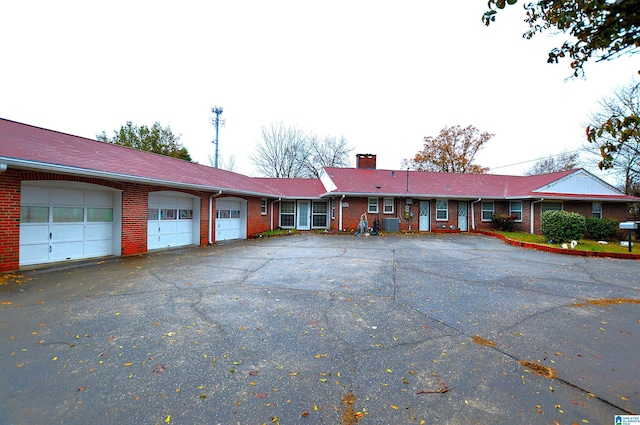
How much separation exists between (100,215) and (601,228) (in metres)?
24.3

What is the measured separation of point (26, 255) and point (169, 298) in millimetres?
5582

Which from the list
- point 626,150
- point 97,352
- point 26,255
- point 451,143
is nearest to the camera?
point 97,352

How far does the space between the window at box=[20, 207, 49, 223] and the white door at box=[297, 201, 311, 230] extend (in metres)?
14.4

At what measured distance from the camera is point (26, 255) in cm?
751

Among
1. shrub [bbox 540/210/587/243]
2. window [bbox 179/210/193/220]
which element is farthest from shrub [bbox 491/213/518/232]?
window [bbox 179/210/193/220]

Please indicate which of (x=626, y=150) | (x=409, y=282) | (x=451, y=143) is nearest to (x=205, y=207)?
(x=409, y=282)

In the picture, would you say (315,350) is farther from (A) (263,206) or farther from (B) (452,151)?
(B) (452,151)

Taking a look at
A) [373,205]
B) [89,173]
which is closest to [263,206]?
[373,205]

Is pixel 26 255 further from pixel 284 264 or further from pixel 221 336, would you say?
pixel 221 336

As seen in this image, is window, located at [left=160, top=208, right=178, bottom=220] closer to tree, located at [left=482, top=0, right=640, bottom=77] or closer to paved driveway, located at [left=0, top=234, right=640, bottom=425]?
A: paved driveway, located at [left=0, top=234, right=640, bottom=425]

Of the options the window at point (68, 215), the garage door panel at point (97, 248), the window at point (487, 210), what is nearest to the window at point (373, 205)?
the window at point (487, 210)

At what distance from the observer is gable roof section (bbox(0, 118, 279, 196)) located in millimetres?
7059

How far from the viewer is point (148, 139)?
26.9m

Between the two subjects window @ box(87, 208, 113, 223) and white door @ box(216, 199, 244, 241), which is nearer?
window @ box(87, 208, 113, 223)
